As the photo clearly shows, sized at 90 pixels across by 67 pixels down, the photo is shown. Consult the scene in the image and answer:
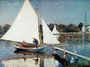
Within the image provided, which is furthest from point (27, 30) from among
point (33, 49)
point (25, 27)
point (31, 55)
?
point (31, 55)

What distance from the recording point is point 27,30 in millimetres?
3094

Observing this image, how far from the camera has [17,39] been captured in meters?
3.09

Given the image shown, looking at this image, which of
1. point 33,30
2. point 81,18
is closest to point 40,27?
point 33,30

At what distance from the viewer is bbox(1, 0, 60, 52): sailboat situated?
10.0 ft

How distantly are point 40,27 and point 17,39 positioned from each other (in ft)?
1.68

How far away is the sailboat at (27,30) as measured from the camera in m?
3.05

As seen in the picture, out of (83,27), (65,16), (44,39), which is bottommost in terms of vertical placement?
(44,39)

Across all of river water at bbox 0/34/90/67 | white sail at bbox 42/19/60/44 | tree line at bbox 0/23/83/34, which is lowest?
river water at bbox 0/34/90/67

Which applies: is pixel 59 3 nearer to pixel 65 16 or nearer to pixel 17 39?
pixel 65 16

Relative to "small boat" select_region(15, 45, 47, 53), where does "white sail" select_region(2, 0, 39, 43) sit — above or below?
above

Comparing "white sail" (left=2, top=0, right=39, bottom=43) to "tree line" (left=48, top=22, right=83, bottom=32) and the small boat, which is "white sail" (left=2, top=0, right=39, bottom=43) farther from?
"tree line" (left=48, top=22, right=83, bottom=32)

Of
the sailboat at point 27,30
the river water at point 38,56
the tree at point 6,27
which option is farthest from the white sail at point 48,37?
the tree at point 6,27

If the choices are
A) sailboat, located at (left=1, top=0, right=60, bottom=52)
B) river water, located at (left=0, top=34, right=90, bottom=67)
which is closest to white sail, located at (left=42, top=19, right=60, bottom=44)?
sailboat, located at (left=1, top=0, right=60, bottom=52)

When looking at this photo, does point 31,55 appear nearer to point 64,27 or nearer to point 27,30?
point 27,30
